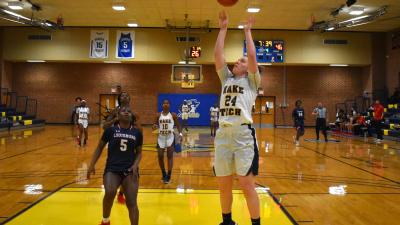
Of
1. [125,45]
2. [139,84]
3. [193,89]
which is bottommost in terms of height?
[193,89]

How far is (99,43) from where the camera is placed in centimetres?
2494

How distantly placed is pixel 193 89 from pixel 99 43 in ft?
23.2

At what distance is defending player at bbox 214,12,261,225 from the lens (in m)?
3.72

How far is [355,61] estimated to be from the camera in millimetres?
25562

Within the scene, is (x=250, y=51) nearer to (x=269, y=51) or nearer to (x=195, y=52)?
(x=195, y=52)

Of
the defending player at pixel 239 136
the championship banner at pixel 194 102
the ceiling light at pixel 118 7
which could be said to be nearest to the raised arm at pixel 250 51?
the defending player at pixel 239 136

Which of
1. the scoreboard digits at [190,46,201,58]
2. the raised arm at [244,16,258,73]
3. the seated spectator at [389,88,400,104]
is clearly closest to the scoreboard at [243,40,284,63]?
the scoreboard digits at [190,46,201,58]

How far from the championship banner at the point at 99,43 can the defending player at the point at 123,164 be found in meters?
21.4

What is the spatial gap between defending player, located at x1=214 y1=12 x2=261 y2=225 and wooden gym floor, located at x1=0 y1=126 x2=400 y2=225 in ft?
3.90

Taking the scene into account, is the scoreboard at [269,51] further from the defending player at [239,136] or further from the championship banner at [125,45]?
the defending player at [239,136]

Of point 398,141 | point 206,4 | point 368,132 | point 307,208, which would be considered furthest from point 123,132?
point 368,132

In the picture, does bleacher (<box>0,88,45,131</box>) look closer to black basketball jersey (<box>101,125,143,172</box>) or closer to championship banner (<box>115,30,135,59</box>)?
championship banner (<box>115,30,135,59</box>)

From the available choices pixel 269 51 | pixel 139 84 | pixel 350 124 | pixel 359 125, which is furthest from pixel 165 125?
pixel 139 84

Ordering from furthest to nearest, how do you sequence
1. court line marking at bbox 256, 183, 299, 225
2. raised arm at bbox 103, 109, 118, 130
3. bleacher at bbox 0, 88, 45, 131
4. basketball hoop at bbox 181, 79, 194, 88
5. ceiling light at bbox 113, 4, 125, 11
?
basketball hoop at bbox 181, 79, 194, 88, bleacher at bbox 0, 88, 45, 131, ceiling light at bbox 113, 4, 125, 11, raised arm at bbox 103, 109, 118, 130, court line marking at bbox 256, 183, 299, 225
